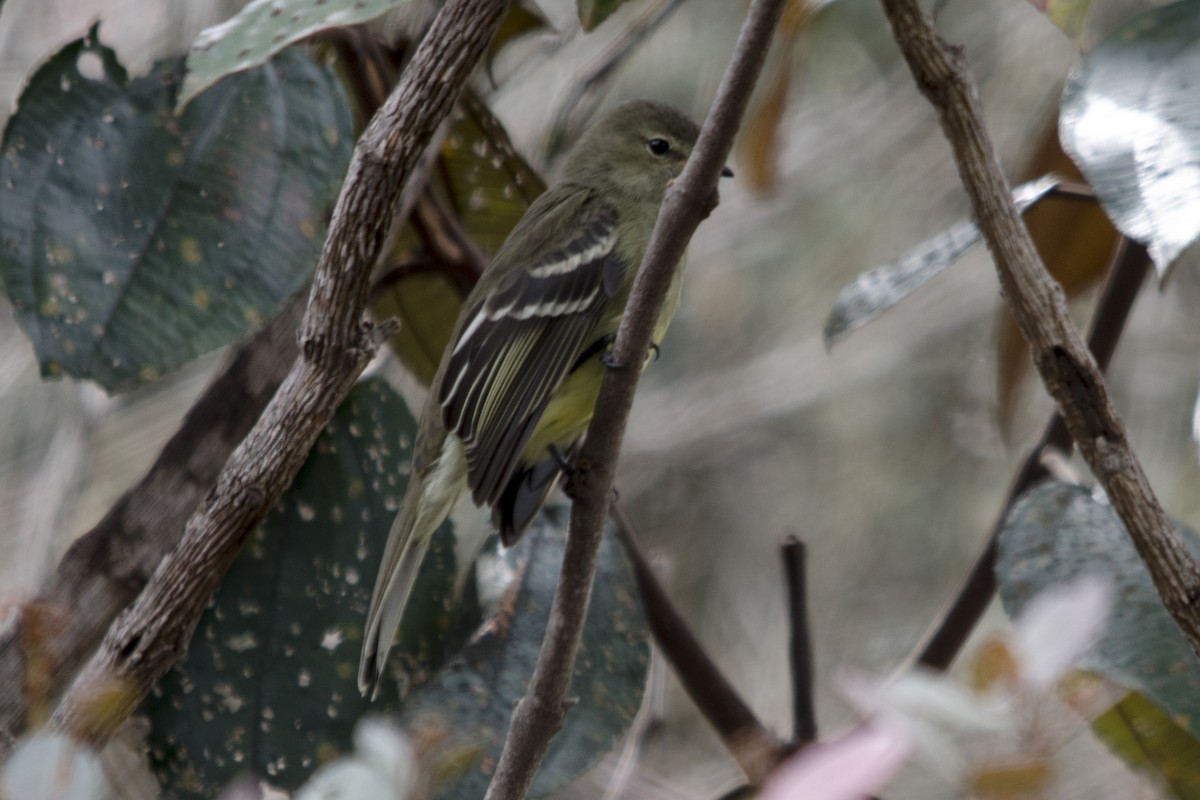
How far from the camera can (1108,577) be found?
1.82m

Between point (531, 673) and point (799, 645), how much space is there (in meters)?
0.43

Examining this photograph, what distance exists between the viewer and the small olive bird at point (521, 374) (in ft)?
7.41

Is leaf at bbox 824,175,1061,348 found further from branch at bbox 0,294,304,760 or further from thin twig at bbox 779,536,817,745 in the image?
branch at bbox 0,294,304,760

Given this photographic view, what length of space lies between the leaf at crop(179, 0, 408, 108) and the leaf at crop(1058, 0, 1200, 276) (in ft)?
2.88

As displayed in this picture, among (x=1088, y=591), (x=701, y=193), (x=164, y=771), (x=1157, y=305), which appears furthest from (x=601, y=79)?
(x=1157, y=305)

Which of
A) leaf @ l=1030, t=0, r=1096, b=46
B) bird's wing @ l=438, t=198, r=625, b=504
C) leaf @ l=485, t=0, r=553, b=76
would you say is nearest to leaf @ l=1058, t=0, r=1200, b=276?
leaf @ l=1030, t=0, r=1096, b=46

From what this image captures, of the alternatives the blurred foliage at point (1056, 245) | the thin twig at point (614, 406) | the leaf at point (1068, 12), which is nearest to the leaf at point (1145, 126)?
the leaf at point (1068, 12)

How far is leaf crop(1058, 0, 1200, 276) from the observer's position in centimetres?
154

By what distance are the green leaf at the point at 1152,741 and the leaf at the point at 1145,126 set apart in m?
0.69

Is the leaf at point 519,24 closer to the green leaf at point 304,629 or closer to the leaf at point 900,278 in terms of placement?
the green leaf at point 304,629

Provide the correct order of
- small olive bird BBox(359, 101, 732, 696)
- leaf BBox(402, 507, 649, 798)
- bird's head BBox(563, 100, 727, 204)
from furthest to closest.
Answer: bird's head BBox(563, 100, 727, 204) → small olive bird BBox(359, 101, 732, 696) → leaf BBox(402, 507, 649, 798)

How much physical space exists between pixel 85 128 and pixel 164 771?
1.04 metres

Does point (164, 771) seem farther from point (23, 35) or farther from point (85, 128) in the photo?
point (23, 35)

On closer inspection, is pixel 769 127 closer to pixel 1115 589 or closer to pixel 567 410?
pixel 567 410
